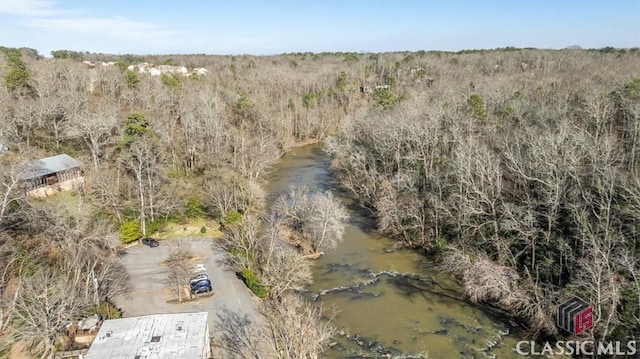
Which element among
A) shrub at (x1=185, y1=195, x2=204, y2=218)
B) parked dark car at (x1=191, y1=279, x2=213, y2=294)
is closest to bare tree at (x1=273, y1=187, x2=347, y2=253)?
shrub at (x1=185, y1=195, x2=204, y2=218)

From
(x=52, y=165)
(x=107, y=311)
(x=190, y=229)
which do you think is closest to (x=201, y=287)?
(x=107, y=311)

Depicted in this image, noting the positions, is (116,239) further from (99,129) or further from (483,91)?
(483,91)

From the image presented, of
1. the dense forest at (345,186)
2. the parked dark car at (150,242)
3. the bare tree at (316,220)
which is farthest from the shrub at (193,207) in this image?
the bare tree at (316,220)

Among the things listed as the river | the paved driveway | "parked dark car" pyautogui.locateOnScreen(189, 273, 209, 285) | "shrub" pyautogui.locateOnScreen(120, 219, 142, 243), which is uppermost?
"shrub" pyautogui.locateOnScreen(120, 219, 142, 243)

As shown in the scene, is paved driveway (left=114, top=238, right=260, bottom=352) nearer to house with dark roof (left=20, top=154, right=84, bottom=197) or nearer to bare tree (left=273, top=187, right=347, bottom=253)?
bare tree (left=273, top=187, right=347, bottom=253)

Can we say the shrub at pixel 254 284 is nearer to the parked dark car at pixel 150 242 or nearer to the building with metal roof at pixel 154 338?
the building with metal roof at pixel 154 338
